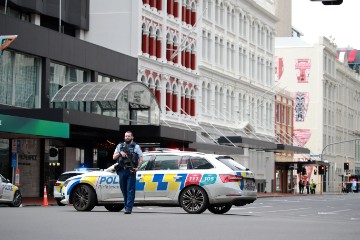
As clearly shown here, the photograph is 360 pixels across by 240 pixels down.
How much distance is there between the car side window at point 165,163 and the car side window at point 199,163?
0.38 m

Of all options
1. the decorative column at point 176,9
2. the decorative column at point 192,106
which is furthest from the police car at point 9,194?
the decorative column at point 192,106

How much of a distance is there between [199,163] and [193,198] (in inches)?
41.6

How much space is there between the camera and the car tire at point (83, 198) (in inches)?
982

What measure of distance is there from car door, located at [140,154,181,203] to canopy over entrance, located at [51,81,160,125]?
81.4 ft

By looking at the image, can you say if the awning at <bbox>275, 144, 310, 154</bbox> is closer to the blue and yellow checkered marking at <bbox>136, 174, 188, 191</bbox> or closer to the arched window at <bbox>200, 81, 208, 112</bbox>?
the arched window at <bbox>200, 81, 208, 112</bbox>

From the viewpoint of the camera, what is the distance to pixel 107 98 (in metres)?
50.1

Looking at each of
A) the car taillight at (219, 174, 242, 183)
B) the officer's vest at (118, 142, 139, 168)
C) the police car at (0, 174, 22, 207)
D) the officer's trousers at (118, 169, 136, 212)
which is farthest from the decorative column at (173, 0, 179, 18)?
the officer's trousers at (118, 169, 136, 212)

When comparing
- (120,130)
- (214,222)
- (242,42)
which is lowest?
(214,222)

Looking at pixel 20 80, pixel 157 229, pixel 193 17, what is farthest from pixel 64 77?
pixel 157 229

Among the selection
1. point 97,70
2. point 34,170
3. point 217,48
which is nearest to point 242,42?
point 217,48

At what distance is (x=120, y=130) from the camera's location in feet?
170

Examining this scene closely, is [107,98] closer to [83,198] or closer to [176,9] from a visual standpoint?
[176,9]

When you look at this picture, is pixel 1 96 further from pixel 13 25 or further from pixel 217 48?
pixel 217 48

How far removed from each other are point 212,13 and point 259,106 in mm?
15733
